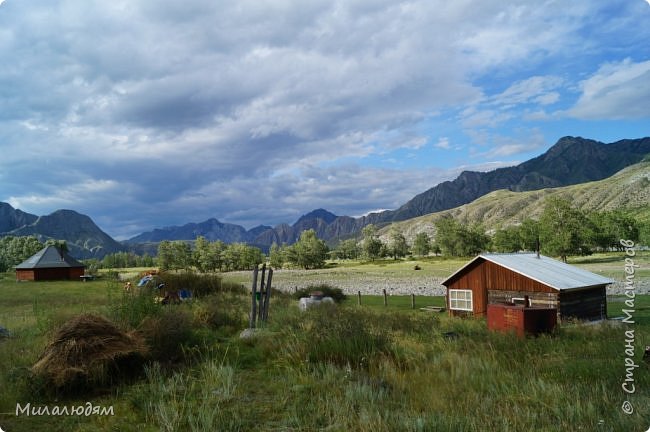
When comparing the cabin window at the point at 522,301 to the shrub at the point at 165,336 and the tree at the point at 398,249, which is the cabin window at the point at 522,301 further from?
the tree at the point at 398,249

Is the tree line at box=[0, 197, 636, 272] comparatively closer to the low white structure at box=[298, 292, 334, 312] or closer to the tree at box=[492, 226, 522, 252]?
the tree at box=[492, 226, 522, 252]

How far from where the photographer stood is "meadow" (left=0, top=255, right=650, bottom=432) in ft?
17.6

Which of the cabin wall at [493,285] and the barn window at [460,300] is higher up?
the cabin wall at [493,285]

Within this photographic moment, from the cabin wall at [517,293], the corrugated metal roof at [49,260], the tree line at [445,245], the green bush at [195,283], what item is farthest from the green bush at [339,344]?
the corrugated metal roof at [49,260]

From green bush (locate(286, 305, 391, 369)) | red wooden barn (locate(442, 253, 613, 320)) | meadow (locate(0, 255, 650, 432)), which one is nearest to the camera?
meadow (locate(0, 255, 650, 432))

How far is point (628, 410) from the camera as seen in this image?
5340 millimetres

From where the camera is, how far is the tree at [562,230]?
8044cm

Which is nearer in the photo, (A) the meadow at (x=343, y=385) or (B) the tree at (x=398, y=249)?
(A) the meadow at (x=343, y=385)

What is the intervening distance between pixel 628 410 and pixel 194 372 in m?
7.02

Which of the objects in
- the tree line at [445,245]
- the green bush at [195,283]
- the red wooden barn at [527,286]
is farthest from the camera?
the tree line at [445,245]

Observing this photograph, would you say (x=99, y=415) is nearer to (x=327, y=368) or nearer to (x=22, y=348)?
(x=327, y=368)

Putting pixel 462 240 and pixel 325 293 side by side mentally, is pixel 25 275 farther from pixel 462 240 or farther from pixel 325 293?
pixel 462 240

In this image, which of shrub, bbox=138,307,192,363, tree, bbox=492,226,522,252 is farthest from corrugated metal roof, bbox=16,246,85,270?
tree, bbox=492,226,522,252

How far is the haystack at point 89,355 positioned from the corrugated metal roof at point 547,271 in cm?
2156
